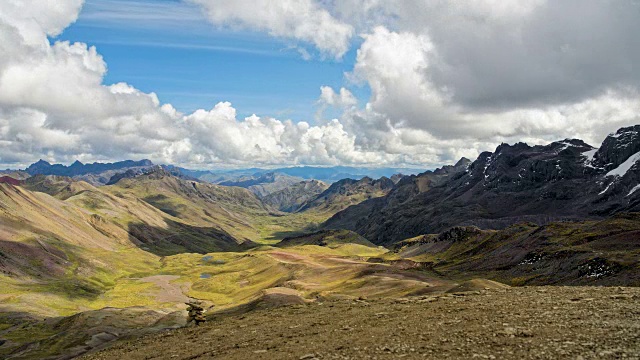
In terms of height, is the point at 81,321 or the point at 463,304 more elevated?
the point at 463,304

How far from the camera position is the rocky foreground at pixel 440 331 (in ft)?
83.6

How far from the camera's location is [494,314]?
34.1m

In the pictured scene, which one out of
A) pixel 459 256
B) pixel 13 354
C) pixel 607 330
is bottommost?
pixel 13 354

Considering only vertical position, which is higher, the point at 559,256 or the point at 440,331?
the point at 440,331

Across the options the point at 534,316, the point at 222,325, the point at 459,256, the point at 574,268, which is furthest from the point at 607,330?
the point at 459,256

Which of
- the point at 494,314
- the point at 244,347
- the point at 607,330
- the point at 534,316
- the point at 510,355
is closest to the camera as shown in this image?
the point at 510,355

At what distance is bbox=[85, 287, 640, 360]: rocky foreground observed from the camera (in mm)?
25469

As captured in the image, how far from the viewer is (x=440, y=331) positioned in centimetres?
3130

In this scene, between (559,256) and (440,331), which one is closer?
(440,331)

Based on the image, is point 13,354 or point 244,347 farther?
point 13,354

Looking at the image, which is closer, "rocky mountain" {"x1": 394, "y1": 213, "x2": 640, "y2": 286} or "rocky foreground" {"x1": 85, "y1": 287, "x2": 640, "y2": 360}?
"rocky foreground" {"x1": 85, "y1": 287, "x2": 640, "y2": 360}

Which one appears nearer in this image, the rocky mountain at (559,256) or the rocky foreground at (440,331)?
the rocky foreground at (440,331)

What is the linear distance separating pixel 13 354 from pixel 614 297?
109840mm

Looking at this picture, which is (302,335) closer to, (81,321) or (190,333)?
(190,333)
